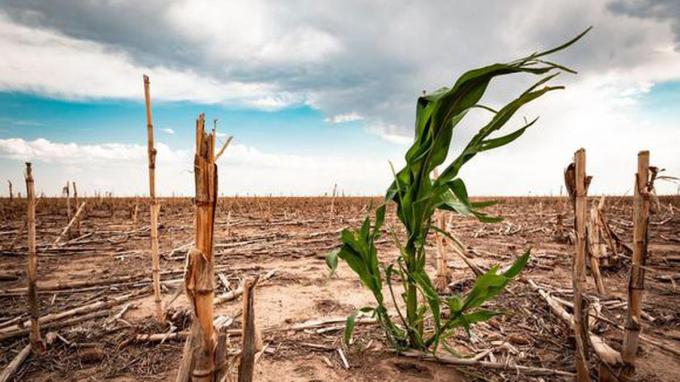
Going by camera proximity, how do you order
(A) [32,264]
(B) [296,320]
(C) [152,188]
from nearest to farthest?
(A) [32,264] < (C) [152,188] < (B) [296,320]

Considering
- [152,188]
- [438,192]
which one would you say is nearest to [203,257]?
[438,192]

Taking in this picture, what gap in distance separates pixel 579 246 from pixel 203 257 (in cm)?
187

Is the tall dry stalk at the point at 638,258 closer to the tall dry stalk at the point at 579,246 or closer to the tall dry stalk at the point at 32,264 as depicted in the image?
the tall dry stalk at the point at 579,246

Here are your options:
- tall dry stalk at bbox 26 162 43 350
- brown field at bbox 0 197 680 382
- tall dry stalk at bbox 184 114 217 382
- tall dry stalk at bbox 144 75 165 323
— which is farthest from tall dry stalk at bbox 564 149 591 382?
tall dry stalk at bbox 26 162 43 350

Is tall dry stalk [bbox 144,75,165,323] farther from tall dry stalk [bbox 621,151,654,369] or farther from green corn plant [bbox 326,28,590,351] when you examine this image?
tall dry stalk [bbox 621,151,654,369]

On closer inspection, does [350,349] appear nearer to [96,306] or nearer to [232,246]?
[96,306]

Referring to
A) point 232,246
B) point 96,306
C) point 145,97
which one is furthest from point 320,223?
point 145,97

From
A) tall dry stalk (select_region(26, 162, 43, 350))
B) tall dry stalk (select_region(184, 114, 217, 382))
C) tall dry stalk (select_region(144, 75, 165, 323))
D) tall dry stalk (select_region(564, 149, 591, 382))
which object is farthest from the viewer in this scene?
tall dry stalk (select_region(144, 75, 165, 323))

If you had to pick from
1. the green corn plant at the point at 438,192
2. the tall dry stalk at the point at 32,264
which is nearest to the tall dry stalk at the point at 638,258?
the green corn plant at the point at 438,192

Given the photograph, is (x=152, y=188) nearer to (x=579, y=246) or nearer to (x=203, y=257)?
(x=203, y=257)

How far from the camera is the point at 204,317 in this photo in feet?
4.33

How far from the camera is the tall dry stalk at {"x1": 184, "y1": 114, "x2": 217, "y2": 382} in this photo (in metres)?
1.28

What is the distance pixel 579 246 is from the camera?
1.87 m

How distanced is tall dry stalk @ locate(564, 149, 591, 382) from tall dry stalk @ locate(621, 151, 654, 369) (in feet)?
0.77
